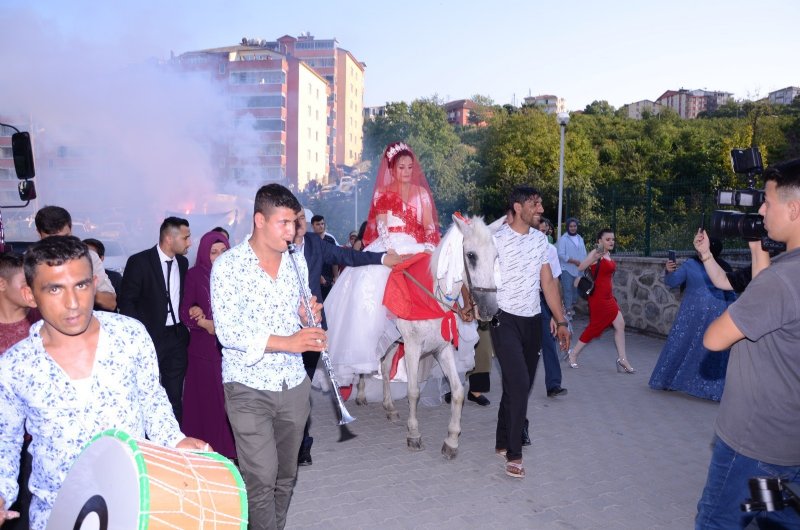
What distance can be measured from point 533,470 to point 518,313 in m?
1.41

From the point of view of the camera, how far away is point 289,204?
3.58 meters

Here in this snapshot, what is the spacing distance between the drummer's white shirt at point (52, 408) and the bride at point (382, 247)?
13.7ft

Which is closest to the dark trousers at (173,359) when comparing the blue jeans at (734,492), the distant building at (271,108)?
the blue jeans at (734,492)

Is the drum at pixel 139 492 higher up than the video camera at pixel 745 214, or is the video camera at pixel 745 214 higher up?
the video camera at pixel 745 214

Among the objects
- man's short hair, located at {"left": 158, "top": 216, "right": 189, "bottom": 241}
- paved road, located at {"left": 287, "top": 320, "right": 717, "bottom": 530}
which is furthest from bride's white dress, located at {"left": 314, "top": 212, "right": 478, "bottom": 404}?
man's short hair, located at {"left": 158, "top": 216, "right": 189, "bottom": 241}

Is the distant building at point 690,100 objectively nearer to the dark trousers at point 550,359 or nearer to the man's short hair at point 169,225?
the dark trousers at point 550,359

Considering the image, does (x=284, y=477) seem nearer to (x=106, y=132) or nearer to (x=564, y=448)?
(x=564, y=448)

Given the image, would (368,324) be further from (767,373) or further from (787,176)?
(787,176)

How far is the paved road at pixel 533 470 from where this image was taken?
4.83m

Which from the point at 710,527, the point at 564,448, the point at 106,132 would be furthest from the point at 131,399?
the point at 106,132

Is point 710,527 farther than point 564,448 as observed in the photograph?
No

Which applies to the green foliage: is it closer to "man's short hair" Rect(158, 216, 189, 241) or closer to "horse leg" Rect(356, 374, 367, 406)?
"horse leg" Rect(356, 374, 367, 406)

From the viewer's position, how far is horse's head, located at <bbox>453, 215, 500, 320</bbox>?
5500 millimetres

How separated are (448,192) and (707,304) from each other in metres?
36.2
